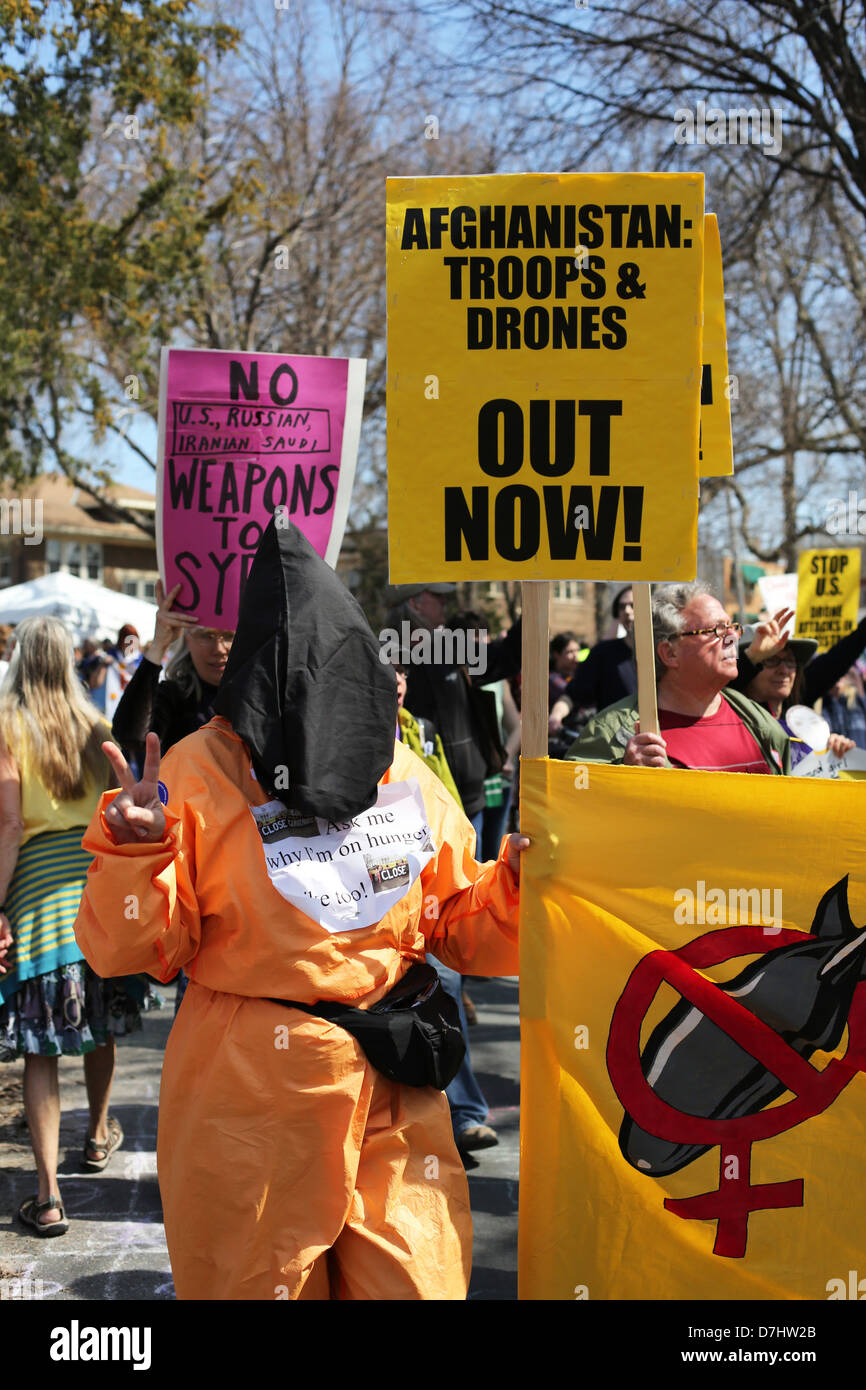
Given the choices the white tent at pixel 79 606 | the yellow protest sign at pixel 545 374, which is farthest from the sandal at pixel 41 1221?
the white tent at pixel 79 606

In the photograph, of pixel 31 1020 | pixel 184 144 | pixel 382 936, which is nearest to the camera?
pixel 382 936

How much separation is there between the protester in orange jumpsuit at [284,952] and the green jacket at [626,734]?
963 millimetres

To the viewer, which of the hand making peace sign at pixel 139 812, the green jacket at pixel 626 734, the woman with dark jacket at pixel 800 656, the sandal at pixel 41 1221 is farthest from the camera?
the woman with dark jacket at pixel 800 656

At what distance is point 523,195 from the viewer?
276 cm

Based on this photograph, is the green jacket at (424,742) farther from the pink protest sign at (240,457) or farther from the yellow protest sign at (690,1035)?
the yellow protest sign at (690,1035)

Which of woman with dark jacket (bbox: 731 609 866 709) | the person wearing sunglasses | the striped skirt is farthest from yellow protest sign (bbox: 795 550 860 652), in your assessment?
the striped skirt

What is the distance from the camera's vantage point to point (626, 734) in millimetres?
3562

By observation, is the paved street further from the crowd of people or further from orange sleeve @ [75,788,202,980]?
orange sleeve @ [75,788,202,980]

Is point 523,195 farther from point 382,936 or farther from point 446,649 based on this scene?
point 446,649

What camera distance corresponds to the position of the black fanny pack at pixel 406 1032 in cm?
249

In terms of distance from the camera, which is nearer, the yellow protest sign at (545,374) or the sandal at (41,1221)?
the yellow protest sign at (545,374)

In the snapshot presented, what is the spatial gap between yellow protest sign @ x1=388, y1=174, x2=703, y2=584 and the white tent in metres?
13.2

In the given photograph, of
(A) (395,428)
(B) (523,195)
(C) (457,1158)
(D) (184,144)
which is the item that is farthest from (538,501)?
(D) (184,144)

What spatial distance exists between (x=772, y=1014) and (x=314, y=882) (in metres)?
0.99
